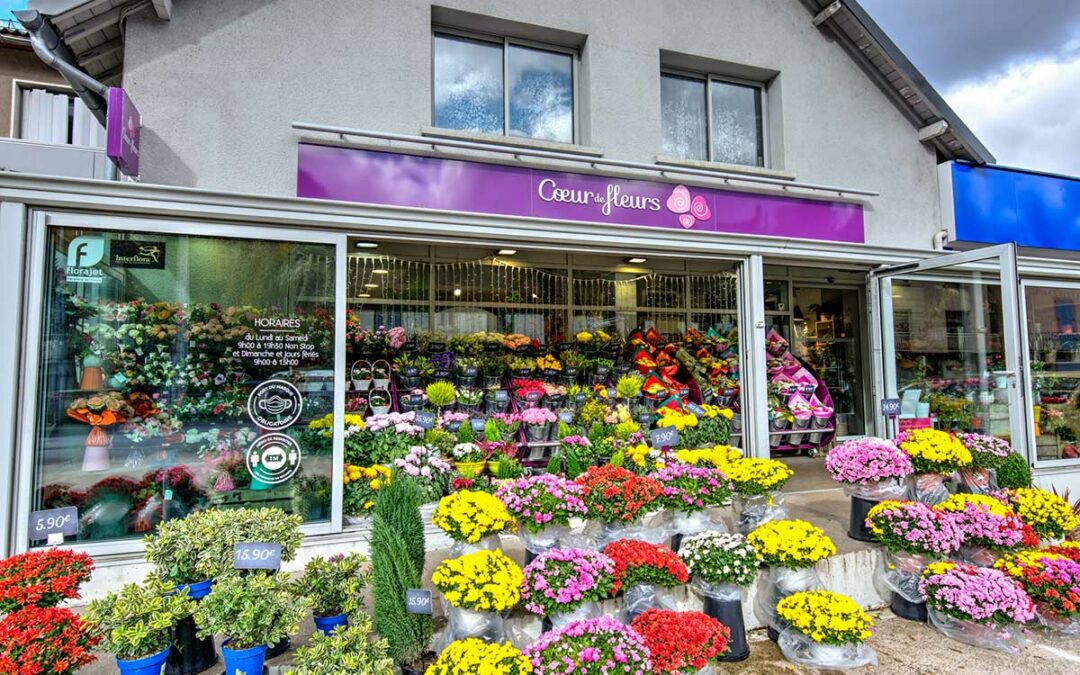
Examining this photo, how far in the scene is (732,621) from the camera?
3.55 m

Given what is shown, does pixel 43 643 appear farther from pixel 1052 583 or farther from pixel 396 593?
pixel 1052 583

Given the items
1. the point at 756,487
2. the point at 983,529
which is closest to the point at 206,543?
the point at 756,487

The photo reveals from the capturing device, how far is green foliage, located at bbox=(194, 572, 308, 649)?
2586 mm

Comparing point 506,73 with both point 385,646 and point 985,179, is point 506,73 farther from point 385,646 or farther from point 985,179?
point 985,179

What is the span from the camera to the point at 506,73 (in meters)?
6.87

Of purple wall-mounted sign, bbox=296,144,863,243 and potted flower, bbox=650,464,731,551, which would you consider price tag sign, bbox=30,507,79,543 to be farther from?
potted flower, bbox=650,464,731,551

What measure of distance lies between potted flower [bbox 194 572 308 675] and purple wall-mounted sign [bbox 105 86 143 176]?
355 cm

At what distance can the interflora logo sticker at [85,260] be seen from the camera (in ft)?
14.0

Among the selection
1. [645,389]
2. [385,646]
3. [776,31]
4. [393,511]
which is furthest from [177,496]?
[776,31]

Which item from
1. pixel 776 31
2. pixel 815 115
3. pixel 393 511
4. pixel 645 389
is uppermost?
pixel 776 31

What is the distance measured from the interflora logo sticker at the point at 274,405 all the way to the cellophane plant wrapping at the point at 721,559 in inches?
125

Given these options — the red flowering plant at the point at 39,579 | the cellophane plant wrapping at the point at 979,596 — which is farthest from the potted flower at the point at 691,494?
the red flowering plant at the point at 39,579

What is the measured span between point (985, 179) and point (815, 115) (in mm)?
2839

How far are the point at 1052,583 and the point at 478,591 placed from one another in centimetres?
380
